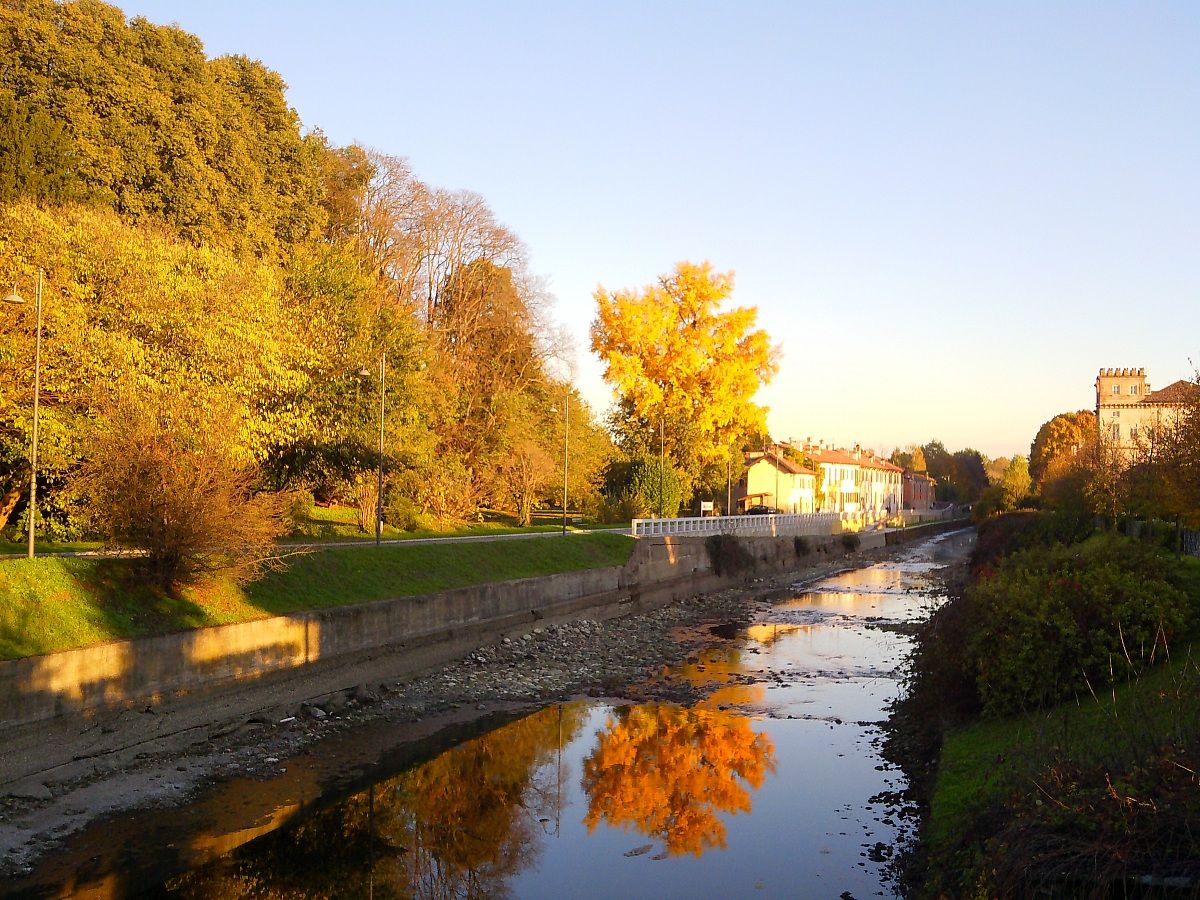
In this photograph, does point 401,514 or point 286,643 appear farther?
point 401,514

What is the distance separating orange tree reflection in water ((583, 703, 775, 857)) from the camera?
12.5 m

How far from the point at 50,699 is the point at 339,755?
13.6 ft

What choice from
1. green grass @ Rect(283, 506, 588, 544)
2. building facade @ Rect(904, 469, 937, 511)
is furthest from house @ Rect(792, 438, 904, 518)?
green grass @ Rect(283, 506, 588, 544)

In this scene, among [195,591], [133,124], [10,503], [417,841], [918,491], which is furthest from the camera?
[918,491]

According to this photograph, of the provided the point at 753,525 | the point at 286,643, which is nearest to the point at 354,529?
the point at 286,643

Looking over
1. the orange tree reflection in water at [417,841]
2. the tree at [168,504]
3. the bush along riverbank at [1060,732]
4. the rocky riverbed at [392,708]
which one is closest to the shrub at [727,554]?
the rocky riverbed at [392,708]

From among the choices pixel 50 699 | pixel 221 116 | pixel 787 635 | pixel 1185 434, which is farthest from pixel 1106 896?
→ pixel 221 116

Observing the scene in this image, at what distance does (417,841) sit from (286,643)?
313 inches

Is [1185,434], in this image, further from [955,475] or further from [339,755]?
[955,475]

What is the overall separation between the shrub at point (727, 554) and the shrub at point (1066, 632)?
30.0m

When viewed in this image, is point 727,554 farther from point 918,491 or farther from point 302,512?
point 918,491

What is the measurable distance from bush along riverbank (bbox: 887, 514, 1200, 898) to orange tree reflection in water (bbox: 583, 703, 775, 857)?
2342 millimetres

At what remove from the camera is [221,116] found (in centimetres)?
3319

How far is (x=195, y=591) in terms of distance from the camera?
58.4ft
